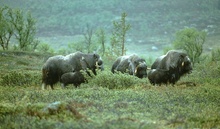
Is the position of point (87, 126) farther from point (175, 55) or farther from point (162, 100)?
point (175, 55)

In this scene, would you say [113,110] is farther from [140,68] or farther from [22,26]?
[22,26]

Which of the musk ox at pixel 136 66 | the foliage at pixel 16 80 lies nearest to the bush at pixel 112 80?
the musk ox at pixel 136 66

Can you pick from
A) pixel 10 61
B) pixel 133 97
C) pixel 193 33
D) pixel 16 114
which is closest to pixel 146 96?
pixel 133 97

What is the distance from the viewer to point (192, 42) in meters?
75.3

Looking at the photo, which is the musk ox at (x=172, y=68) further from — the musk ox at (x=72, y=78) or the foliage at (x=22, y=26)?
the foliage at (x=22, y=26)

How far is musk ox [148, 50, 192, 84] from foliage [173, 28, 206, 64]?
52.2m

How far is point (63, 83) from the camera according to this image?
22.2m

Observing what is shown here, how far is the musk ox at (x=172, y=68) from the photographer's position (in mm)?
23311

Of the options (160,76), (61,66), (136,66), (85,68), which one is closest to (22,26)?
(136,66)

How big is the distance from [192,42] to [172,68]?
53.6m

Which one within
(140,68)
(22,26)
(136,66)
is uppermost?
(22,26)

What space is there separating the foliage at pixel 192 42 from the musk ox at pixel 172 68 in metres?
52.2

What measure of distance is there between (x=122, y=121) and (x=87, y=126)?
117 cm

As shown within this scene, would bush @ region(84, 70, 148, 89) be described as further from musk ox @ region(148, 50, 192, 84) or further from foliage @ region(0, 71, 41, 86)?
foliage @ region(0, 71, 41, 86)
